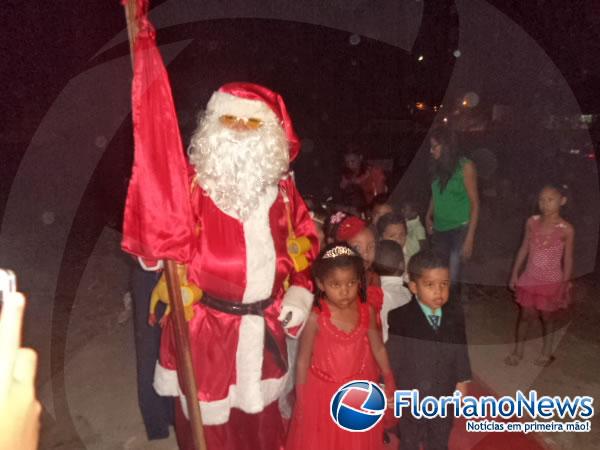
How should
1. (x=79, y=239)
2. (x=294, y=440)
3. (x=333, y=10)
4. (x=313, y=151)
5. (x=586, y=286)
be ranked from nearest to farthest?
(x=294, y=440) < (x=586, y=286) < (x=79, y=239) < (x=313, y=151) < (x=333, y=10)

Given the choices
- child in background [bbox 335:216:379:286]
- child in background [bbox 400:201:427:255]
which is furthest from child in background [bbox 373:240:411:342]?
child in background [bbox 400:201:427:255]

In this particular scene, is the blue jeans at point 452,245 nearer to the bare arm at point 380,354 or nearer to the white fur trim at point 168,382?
the bare arm at point 380,354

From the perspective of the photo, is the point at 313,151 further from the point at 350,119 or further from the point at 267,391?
the point at 267,391

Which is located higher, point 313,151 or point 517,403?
point 313,151

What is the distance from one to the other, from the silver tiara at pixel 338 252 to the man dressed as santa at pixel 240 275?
0.14m

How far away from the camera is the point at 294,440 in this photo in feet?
9.26

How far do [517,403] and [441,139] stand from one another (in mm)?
2150

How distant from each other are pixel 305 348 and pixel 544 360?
251cm

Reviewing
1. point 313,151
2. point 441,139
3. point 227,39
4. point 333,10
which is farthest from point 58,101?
point 441,139

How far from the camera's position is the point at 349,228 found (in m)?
3.31

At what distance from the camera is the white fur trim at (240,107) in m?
2.64

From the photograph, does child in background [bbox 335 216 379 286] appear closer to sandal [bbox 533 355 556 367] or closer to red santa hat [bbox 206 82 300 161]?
red santa hat [bbox 206 82 300 161]

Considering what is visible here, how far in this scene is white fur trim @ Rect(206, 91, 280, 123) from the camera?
8.66ft

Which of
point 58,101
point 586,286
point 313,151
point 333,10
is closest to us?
point 586,286
